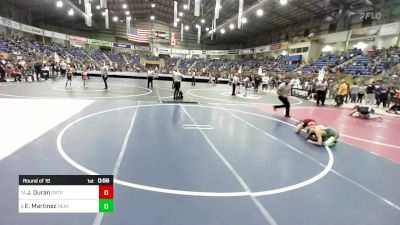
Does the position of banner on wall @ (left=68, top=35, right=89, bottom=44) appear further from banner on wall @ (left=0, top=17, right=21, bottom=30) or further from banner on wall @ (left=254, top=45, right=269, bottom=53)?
banner on wall @ (left=254, top=45, right=269, bottom=53)

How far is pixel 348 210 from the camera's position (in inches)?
136

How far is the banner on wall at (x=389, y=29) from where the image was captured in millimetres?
23397

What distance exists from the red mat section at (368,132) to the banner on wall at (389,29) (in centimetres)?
1718

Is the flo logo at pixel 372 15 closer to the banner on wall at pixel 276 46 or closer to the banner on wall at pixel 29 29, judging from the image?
the banner on wall at pixel 276 46

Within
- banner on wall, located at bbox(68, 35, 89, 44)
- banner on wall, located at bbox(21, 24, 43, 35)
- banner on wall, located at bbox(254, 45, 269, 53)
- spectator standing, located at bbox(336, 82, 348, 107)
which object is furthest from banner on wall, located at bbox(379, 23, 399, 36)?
banner on wall, located at bbox(68, 35, 89, 44)

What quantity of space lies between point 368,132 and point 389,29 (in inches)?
863

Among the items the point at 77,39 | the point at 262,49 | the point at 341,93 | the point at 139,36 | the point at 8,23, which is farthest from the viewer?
the point at 262,49

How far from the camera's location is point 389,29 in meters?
24.2

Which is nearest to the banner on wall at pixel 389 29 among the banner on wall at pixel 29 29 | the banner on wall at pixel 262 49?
the banner on wall at pixel 262 49

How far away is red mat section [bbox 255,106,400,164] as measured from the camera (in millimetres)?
6527

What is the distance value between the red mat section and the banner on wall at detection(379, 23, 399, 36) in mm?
17185

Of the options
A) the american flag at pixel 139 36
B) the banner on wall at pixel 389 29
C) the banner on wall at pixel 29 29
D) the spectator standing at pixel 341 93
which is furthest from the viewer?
the american flag at pixel 139 36
